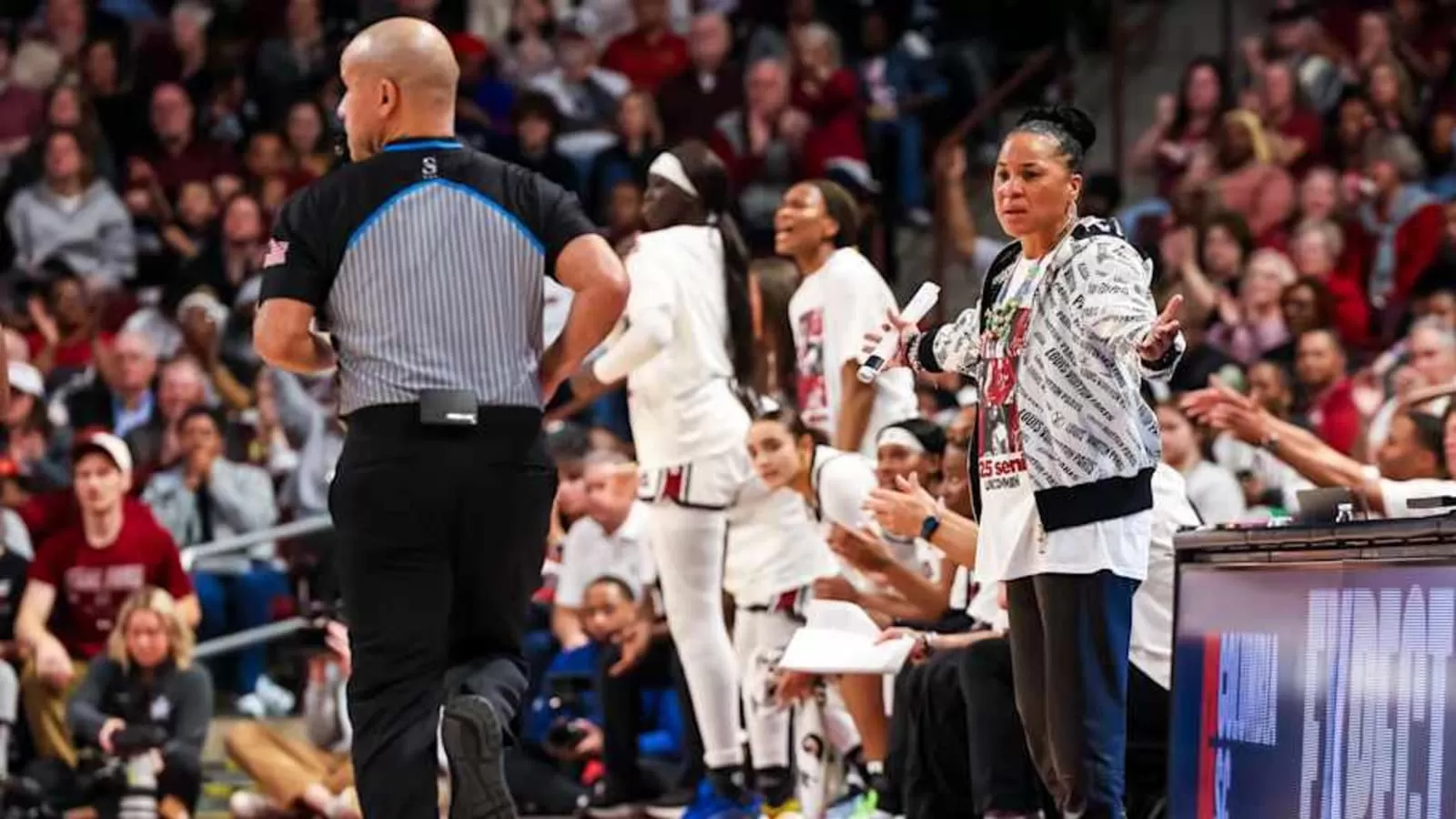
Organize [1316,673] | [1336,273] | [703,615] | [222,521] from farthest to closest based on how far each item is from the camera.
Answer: [1336,273]
[222,521]
[703,615]
[1316,673]

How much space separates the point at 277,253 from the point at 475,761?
1200mm

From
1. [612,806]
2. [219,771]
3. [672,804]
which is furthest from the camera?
[219,771]

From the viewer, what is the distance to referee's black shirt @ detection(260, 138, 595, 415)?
18.7 ft

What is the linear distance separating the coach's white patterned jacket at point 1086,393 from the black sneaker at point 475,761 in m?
1.30

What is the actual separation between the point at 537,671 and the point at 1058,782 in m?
5.11

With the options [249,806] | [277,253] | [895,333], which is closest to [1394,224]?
[249,806]

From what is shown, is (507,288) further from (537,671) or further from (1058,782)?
(537,671)

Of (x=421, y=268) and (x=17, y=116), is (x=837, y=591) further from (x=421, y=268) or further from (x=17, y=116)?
(x=17, y=116)

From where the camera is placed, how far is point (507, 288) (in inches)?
227

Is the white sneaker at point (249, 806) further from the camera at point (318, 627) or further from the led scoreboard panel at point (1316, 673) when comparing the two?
the led scoreboard panel at point (1316, 673)

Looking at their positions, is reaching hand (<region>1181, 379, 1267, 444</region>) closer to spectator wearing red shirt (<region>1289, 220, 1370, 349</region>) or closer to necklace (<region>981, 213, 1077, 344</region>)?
necklace (<region>981, 213, 1077, 344</region>)

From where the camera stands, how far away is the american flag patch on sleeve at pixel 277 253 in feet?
18.7

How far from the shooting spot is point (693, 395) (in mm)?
8781

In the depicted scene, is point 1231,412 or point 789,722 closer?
point 1231,412
